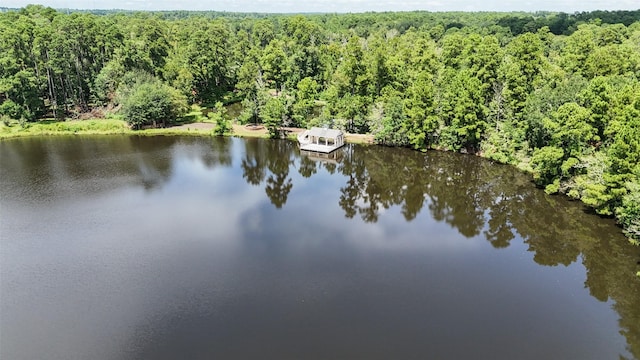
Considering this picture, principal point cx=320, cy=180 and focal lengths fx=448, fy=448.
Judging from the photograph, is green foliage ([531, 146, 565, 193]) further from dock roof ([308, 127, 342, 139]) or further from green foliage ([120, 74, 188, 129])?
green foliage ([120, 74, 188, 129])

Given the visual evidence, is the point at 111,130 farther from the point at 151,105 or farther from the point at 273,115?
the point at 273,115

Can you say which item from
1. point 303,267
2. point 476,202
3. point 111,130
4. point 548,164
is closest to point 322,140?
point 476,202

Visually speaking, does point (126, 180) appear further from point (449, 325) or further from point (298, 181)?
point (449, 325)

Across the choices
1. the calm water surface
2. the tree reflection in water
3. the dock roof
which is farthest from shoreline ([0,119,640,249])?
the calm water surface

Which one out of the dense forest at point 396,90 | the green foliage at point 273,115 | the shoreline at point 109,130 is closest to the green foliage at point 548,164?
the dense forest at point 396,90

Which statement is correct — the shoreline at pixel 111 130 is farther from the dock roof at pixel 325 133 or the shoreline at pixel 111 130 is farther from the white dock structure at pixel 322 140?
the dock roof at pixel 325 133

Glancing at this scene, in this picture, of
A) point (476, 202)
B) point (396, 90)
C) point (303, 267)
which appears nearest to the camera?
point (303, 267)
